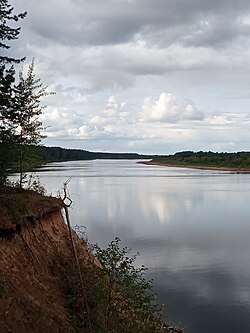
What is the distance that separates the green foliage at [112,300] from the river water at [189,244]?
3.79 meters

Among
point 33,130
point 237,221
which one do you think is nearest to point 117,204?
point 237,221

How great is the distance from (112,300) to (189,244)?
1519cm

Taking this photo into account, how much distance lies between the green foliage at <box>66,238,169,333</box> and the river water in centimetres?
379

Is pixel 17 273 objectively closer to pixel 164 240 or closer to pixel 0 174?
pixel 0 174

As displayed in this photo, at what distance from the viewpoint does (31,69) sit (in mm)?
19250

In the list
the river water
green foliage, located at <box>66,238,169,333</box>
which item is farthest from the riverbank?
the river water

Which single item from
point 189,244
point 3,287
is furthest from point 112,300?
point 189,244

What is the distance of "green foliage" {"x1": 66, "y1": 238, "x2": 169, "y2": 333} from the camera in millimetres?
11906

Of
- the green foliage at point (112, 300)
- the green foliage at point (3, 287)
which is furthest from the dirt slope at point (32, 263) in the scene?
the green foliage at point (112, 300)

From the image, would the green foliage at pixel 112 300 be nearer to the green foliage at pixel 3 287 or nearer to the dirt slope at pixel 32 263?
the dirt slope at pixel 32 263

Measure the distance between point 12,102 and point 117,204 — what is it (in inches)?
1241

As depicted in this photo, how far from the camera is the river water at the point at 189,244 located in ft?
56.8

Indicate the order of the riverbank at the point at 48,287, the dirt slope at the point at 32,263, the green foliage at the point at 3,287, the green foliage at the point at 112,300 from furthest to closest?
the green foliage at the point at 112,300, the riverbank at the point at 48,287, the dirt slope at the point at 32,263, the green foliage at the point at 3,287

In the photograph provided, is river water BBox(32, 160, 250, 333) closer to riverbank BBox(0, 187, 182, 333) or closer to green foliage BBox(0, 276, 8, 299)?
riverbank BBox(0, 187, 182, 333)
